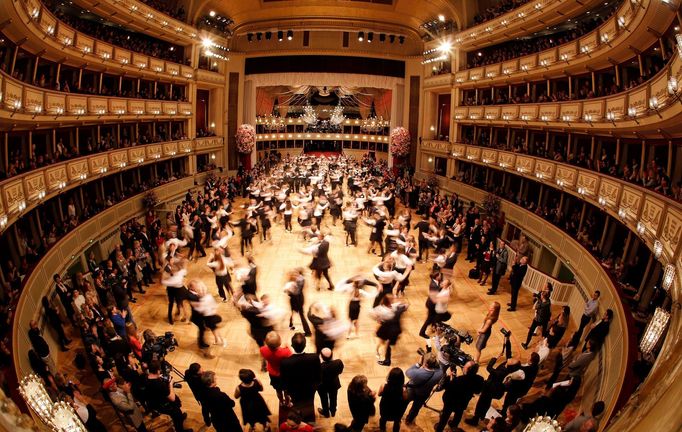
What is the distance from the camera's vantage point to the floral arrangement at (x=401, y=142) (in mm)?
26406

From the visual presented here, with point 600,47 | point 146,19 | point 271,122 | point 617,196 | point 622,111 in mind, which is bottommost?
point 617,196

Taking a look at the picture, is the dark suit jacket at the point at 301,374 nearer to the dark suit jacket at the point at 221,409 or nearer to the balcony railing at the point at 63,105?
the dark suit jacket at the point at 221,409

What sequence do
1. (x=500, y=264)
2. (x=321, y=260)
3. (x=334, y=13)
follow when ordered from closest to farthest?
1. (x=321, y=260)
2. (x=500, y=264)
3. (x=334, y=13)

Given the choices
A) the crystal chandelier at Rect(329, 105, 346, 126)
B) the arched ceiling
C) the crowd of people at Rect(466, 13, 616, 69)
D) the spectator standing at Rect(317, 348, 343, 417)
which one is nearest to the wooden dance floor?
the spectator standing at Rect(317, 348, 343, 417)

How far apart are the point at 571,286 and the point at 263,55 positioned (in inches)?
917

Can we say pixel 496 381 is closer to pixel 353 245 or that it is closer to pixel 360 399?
pixel 360 399

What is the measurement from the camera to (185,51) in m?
22.3

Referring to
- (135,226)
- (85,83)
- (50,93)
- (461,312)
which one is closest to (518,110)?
(461,312)

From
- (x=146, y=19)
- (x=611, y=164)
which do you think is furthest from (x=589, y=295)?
(x=146, y=19)

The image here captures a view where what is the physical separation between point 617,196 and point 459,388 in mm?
6154

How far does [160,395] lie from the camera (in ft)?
19.4

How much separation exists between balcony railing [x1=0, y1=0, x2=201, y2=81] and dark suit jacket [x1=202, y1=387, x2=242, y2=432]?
304 inches

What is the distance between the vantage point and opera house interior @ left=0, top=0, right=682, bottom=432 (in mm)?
5906

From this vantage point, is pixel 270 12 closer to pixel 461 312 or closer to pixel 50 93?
pixel 50 93
